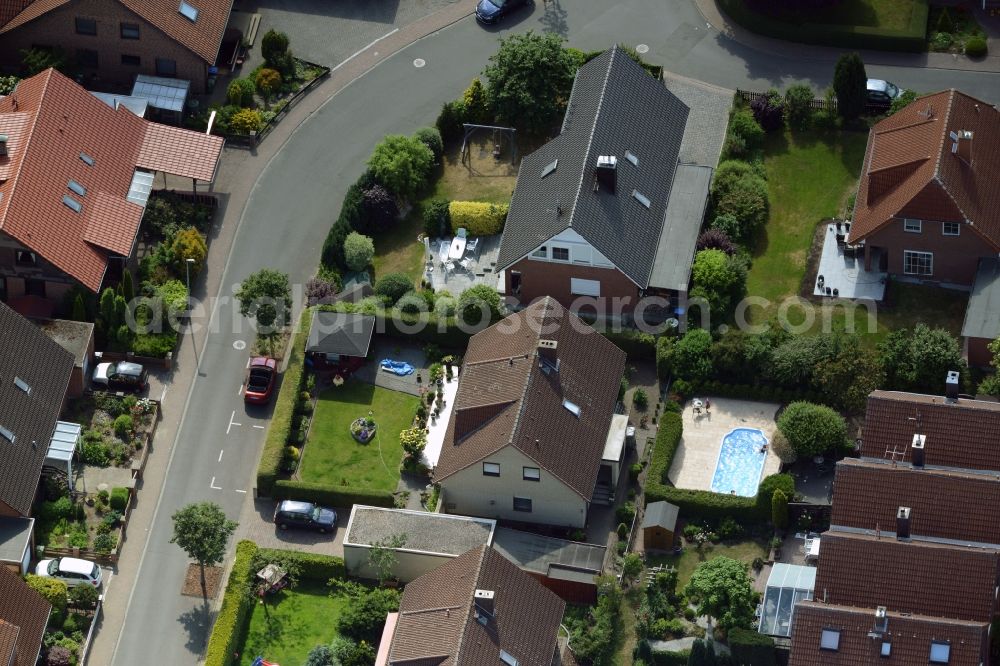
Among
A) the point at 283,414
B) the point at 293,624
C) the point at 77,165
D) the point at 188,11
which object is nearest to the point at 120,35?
the point at 188,11

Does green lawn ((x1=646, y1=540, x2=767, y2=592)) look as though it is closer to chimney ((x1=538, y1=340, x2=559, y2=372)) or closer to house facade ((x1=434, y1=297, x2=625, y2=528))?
house facade ((x1=434, y1=297, x2=625, y2=528))

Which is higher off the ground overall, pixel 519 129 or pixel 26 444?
pixel 519 129

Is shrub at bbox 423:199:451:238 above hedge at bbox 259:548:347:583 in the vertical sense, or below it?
above

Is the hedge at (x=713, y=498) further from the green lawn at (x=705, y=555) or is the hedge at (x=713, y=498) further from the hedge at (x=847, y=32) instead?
the hedge at (x=847, y=32)

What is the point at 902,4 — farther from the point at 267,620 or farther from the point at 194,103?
the point at 267,620

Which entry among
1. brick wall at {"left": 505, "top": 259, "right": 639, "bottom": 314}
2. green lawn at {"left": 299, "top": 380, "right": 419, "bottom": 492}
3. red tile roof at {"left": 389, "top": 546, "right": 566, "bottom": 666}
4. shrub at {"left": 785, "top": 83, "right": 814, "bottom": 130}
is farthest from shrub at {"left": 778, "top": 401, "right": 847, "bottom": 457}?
shrub at {"left": 785, "top": 83, "right": 814, "bottom": 130}

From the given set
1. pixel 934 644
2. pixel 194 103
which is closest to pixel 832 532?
pixel 934 644
